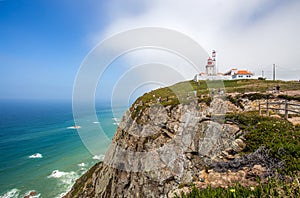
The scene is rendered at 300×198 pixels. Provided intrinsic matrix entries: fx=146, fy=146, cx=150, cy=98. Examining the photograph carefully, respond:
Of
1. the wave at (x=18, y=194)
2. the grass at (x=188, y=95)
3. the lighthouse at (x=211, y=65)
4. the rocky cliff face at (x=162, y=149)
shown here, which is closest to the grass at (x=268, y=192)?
the rocky cliff face at (x=162, y=149)

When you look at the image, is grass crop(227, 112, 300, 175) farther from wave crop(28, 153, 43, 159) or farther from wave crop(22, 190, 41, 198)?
wave crop(28, 153, 43, 159)

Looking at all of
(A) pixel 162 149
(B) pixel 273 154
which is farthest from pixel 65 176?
(B) pixel 273 154

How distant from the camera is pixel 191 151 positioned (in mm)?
12320

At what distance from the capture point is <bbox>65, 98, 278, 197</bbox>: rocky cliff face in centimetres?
1119

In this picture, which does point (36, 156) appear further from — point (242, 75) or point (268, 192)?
point (242, 75)

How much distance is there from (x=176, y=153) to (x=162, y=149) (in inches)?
66.2

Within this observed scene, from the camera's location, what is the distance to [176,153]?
44.0 feet

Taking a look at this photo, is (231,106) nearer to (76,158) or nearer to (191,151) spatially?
(191,151)

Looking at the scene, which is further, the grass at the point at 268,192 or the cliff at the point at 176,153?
the cliff at the point at 176,153

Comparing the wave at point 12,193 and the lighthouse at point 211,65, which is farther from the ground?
the lighthouse at point 211,65

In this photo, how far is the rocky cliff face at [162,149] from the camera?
1119cm

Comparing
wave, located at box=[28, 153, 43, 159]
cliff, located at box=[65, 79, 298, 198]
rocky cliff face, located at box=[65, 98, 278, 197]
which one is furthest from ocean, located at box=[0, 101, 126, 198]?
rocky cliff face, located at box=[65, 98, 278, 197]

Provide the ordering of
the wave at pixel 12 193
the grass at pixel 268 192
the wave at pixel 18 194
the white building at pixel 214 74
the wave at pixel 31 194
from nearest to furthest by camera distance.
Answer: the grass at pixel 268 192 → the wave at pixel 31 194 → the wave at pixel 18 194 → the wave at pixel 12 193 → the white building at pixel 214 74

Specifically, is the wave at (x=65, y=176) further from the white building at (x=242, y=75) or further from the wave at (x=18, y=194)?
→ the white building at (x=242, y=75)
